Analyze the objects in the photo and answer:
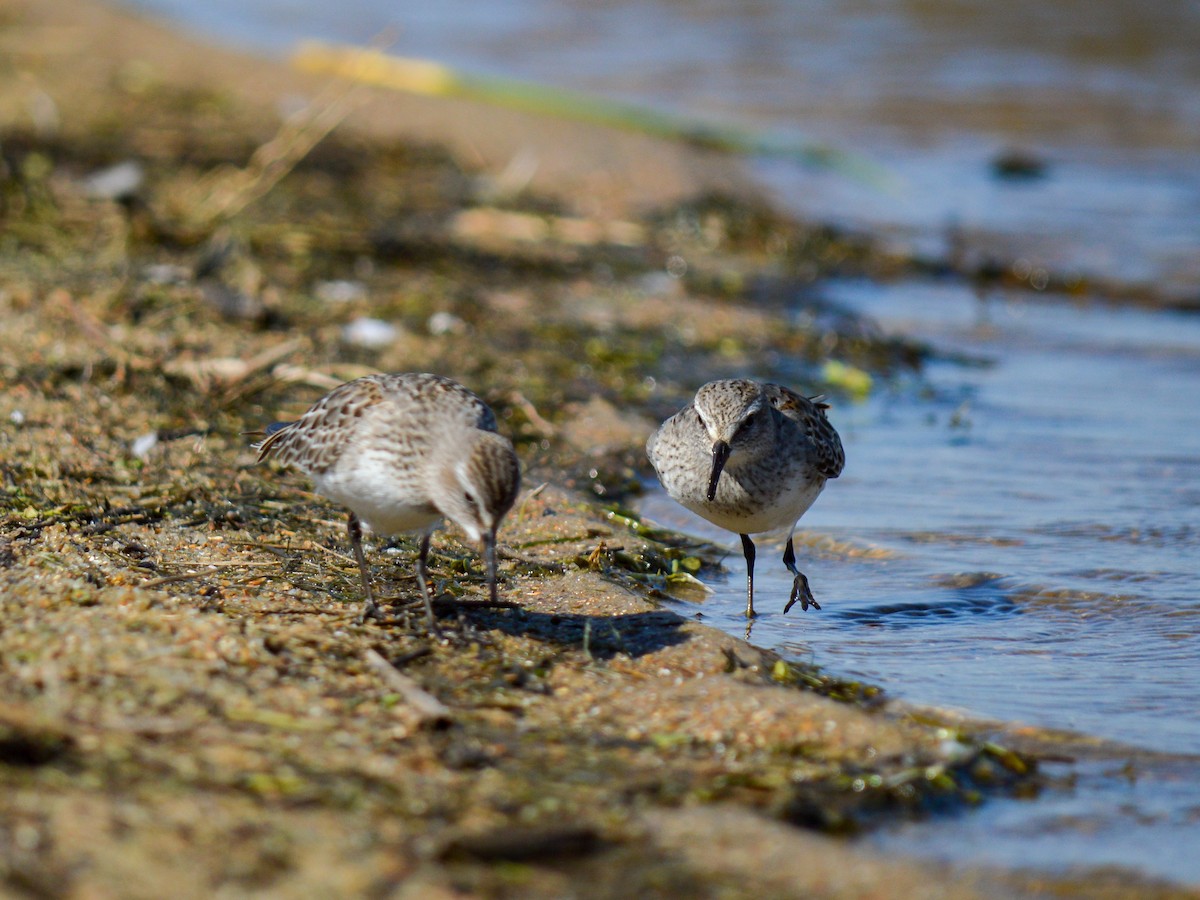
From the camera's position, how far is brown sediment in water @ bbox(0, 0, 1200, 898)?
12.6 ft

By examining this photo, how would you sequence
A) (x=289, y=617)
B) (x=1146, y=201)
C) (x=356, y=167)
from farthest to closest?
(x=1146, y=201), (x=356, y=167), (x=289, y=617)

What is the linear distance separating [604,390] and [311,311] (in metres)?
2.02

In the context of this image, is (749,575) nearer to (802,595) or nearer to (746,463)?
(802,595)

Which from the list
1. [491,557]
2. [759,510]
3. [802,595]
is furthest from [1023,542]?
[491,557]

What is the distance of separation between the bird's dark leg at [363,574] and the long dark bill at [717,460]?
150 centimetres

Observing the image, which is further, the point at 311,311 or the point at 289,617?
the point at 311,311

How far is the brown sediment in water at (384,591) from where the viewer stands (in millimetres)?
3838

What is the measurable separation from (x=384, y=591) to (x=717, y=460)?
1.51m

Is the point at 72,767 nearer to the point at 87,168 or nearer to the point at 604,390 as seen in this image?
the point at 604,390

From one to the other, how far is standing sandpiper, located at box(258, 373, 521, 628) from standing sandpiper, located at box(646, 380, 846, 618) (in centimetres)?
119

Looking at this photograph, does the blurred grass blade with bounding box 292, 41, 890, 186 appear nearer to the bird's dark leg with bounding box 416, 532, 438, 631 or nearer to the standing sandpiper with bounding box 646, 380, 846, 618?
the standing sandpiper with bounding box 646, 380, 846, 618

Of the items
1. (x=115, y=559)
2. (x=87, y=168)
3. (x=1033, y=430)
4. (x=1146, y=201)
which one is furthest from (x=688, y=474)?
(x=1146, y=201)

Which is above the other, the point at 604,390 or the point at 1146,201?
the point at 1146,201

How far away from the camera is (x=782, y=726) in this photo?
4758 millimetres
